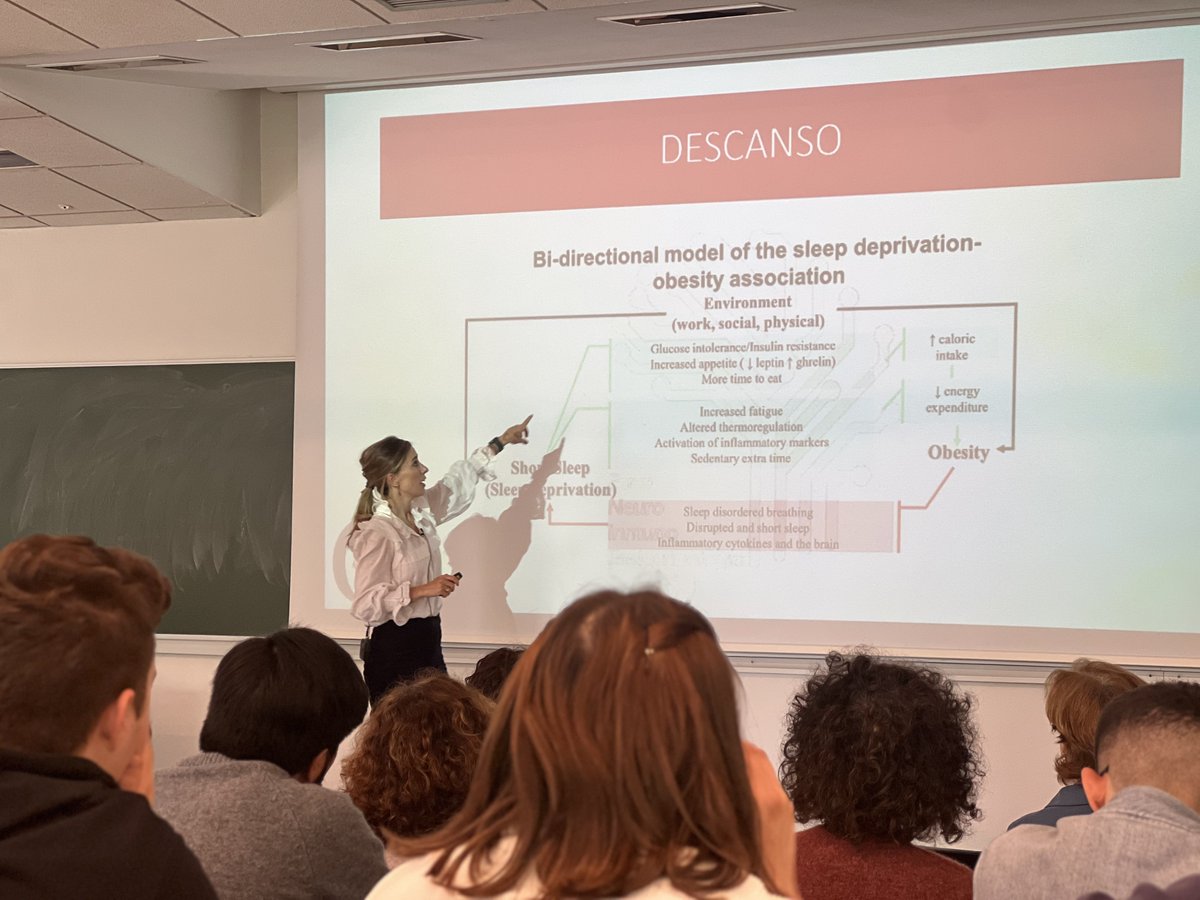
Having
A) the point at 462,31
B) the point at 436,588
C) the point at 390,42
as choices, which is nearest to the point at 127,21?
the point at 390,42

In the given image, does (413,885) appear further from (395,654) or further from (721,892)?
(395,654)

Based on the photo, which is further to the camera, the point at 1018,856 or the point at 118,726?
the point at 1018,856

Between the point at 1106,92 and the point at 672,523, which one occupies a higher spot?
the point at 1106,92

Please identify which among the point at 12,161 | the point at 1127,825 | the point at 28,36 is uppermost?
the point at 28,36

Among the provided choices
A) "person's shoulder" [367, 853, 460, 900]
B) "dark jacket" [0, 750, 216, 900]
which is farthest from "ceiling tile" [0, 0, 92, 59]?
"person's shoulder" [367, 853, 460, 900]

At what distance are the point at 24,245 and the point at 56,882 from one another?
4.78 meters

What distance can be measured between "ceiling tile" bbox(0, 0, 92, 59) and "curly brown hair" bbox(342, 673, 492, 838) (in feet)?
7.96

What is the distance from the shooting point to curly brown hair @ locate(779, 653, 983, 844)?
5.70ft

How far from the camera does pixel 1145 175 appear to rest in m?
3.67

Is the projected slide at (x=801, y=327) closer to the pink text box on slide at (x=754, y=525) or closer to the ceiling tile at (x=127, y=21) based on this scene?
the pink text box on slide at (x=754, y=525)

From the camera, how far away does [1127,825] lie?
4.30 feet

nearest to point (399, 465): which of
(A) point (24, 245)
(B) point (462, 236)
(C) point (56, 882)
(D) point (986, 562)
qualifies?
(B) point (462, 236)

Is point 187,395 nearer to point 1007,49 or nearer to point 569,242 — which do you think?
point 569,242

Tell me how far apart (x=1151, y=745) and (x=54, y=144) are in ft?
12.9
